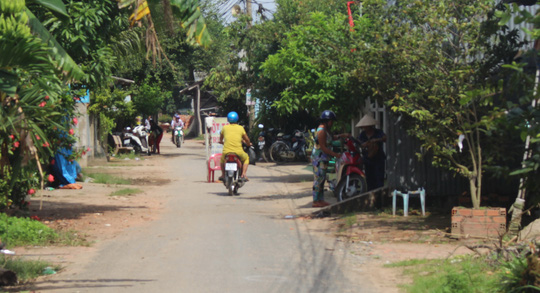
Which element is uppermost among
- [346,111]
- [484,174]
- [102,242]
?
[346,111]

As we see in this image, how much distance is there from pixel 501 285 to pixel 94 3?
808cm

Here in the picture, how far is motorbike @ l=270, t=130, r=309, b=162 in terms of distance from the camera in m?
26.9

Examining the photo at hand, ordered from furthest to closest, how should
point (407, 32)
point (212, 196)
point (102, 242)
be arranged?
point (212, 196) < point (407, 32) < point (102, 242)

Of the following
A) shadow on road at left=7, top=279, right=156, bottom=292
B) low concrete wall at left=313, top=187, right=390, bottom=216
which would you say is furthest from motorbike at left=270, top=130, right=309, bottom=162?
shadow on road at left=7, top=279, right=156, bottom=292

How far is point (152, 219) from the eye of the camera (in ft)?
40.4

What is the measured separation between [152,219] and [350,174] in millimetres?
3801

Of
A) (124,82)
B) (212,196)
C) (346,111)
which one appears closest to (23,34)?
(212,196)

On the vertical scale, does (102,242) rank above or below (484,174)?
below

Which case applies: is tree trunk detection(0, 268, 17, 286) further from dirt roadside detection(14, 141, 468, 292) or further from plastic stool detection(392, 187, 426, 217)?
plastic stool detection(392, 187, 426, 217)

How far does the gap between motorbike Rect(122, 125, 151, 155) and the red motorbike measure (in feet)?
68.3

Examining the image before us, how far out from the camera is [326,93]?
53.5 ft

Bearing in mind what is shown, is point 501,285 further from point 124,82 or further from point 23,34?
point 124,82

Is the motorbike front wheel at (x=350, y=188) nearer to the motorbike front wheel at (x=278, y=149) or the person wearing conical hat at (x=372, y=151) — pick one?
the person wearing conical hat at (x=372, y=151)

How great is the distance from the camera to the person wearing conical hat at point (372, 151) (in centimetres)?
1344
